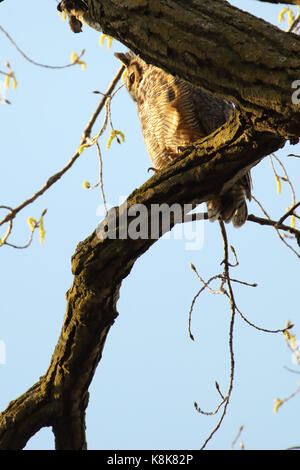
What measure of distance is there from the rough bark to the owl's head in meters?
1.60

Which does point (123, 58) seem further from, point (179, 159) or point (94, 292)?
point (94, 292)

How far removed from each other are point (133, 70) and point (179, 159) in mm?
1820

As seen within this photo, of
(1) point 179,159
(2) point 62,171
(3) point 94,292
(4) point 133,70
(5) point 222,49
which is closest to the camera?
(5) point 222,49

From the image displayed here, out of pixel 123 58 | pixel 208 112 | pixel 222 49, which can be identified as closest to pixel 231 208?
pixel 208 112

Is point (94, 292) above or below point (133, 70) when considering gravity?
below

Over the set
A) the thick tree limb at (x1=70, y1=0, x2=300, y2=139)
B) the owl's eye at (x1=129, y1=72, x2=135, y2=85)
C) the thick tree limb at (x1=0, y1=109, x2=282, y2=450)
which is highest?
the owl's eye at (x1=129, y1=72, x2=135, y2=85)

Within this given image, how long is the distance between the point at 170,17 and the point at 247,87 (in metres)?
0.28

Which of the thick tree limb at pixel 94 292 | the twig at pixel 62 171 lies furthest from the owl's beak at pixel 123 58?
the thick tree limb at pixel 94 292

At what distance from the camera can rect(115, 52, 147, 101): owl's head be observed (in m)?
3.41

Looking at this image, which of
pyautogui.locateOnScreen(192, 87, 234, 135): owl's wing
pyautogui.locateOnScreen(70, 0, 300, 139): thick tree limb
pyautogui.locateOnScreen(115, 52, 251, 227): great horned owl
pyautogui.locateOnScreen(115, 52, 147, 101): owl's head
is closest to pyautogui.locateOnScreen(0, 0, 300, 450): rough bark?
pyautogui.locateOnScreen(70, 0, 300, 139): thick tree limb

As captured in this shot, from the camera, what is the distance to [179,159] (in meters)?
1.83

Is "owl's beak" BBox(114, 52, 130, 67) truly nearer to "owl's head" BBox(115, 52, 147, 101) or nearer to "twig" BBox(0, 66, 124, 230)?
"owl's head" BBox(115, 52, 147, 101)

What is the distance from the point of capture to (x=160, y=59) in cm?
153
